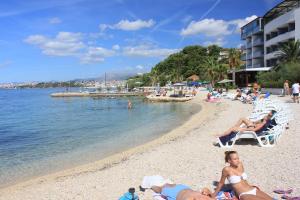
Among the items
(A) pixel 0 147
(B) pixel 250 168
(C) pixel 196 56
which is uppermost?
(C) pixel 196 56

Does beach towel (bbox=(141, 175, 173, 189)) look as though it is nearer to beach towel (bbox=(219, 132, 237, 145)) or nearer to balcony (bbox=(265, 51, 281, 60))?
beach towel (bbox=(219, 132, 237, 145))

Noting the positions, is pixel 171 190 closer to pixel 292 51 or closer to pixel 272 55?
pixel 292 51

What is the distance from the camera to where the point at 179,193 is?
603 cm

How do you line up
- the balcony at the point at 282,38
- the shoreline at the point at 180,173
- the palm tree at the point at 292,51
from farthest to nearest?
1. the balcony at the point at 282,38
2. the palm tree at the point at 292,51
3. the shoreline at the point at 180,173

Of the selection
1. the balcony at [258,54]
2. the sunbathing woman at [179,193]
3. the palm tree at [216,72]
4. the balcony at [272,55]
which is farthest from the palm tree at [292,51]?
the sunbathing woman at [179,193]

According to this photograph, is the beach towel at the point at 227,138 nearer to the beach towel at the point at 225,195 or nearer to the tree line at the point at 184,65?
the beach towel at the point at 225,195

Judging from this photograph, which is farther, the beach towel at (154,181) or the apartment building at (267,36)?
the apartment building at (267,36)

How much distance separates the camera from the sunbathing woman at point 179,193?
221 inches

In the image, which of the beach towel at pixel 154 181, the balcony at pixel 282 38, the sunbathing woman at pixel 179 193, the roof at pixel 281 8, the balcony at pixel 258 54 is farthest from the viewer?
the balcony at pixel 258 54

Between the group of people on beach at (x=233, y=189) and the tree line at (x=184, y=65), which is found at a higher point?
the tree line at (x=184, y=65)

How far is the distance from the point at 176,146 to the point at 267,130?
10.5ft

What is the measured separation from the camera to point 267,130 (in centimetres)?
1176

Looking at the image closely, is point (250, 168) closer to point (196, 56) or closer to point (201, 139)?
point (201, 139)

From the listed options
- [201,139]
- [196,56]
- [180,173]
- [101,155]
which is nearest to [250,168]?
[180,173]
